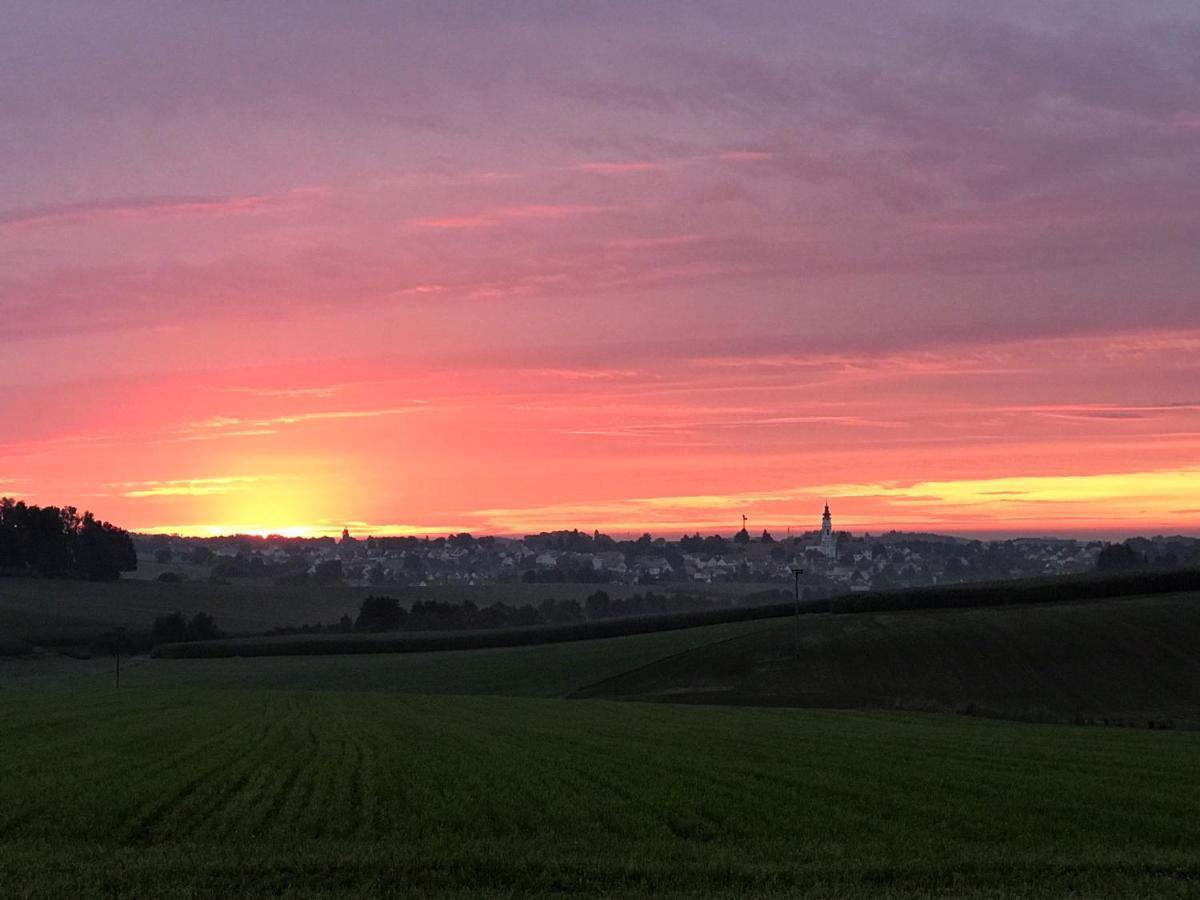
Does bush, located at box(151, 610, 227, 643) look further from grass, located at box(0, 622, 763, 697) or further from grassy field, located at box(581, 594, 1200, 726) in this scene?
grassy field, located at box(581, 594, 1200, 726)

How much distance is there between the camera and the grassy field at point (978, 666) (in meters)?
81.2

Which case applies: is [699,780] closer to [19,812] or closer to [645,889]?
[645,889]

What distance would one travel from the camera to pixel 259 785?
112 ft

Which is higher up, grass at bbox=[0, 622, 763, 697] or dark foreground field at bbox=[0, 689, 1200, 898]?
dark foreground field at bbox=[0, 689, 1200, 898]

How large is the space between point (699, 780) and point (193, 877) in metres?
15.2

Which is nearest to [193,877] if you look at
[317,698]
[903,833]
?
[903,833]

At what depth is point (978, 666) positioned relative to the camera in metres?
90.2

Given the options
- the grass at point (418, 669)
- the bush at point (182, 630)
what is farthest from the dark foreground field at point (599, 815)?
the bush at point (182, 630)

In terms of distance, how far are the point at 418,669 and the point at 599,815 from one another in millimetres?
99769

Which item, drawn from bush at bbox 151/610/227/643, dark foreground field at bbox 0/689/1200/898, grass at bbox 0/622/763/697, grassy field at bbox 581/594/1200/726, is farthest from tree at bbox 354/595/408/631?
dark foreground field at bbox 0/689/1200/898

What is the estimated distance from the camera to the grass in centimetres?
10675

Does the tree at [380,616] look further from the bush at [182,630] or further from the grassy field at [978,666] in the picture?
the grassy field at [978,666]

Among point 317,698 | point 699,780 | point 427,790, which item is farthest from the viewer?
point 317,698

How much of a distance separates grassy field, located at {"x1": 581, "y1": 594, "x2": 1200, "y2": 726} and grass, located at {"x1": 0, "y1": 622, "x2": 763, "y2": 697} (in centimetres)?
730
